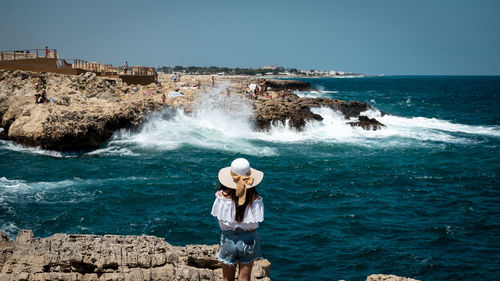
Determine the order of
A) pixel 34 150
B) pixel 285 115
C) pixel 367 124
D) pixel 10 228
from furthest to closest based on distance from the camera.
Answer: pixel 367 124 < pixel 285 115 < pixel 34 150 < pixel 10 228

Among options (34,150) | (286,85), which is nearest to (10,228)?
(34,150)

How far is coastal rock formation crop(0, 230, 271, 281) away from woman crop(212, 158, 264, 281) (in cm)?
148

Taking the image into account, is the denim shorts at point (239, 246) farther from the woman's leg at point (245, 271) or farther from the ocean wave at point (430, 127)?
the ocean wave at point (430, 127)

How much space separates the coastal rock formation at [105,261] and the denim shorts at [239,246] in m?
1.43

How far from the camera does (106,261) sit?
21.1 ft

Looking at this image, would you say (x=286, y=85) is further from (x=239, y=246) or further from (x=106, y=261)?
(x=239, y=246)

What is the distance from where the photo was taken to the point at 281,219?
15.1 m

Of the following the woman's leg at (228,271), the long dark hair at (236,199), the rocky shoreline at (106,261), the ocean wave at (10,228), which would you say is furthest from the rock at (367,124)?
the long dark hair at (236,199)

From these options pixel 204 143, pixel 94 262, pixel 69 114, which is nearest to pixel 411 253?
pixel 94 262

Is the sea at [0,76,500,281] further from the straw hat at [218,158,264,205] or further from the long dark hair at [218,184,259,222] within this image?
the straw hat at [218,158,264,205]

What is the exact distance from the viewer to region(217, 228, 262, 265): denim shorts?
4.91m

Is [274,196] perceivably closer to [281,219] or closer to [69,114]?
[281,219]

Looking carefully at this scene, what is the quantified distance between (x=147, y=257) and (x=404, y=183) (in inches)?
626

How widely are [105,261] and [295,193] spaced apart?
12.4 metres
